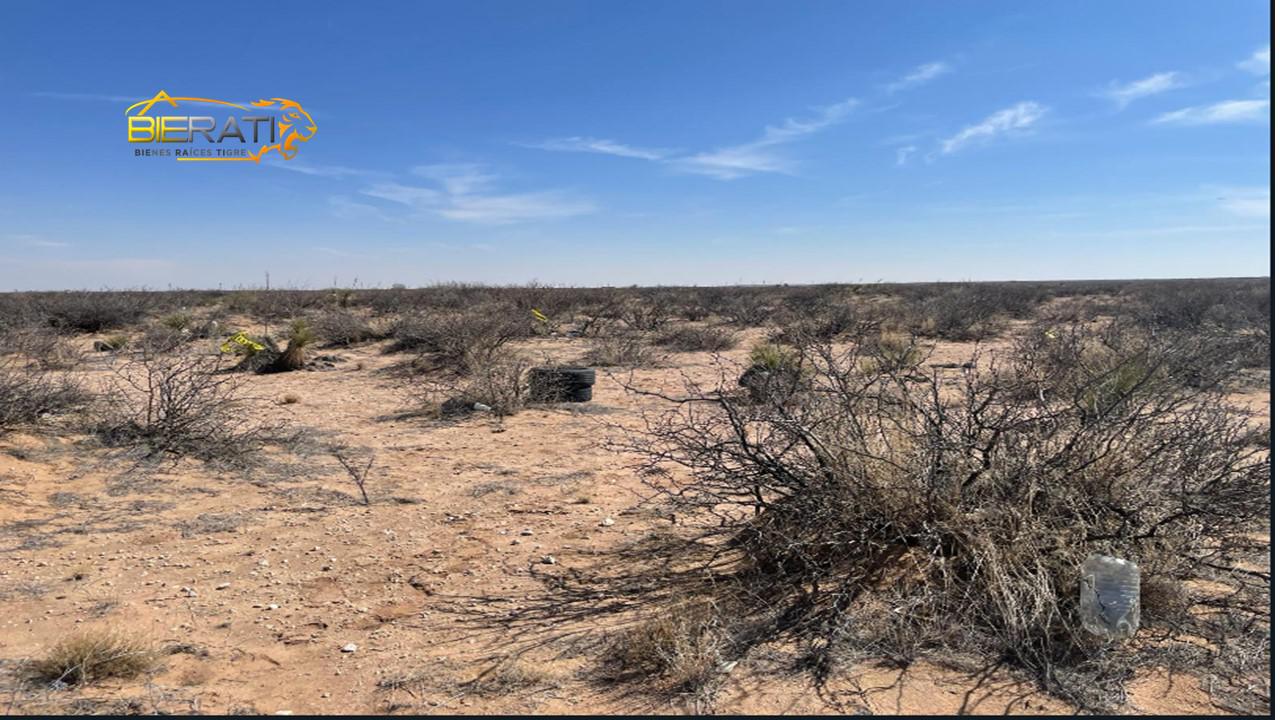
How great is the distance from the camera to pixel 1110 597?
282 cm

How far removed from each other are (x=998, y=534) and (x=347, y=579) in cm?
315

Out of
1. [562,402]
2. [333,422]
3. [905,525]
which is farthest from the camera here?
[562,402]

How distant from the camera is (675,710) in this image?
8.63 feet

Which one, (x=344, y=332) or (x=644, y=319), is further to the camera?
(x=644, y=319)

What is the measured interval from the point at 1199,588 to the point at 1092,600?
40.1 inches

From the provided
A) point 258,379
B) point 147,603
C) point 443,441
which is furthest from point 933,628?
point 258,379

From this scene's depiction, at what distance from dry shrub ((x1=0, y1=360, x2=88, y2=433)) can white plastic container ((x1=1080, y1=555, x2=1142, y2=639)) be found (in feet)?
24.8

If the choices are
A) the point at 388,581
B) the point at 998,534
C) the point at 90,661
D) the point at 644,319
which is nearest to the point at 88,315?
the point at 644,319

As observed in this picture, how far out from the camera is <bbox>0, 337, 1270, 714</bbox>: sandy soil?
2736 millimetres

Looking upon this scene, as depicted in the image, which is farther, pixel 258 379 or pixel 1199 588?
pixel 258 379

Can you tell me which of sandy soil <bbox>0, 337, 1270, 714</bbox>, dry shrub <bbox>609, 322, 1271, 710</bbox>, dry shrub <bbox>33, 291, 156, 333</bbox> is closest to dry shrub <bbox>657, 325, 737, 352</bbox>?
sandy soil <bbox>0, 337, 1270, 714</bbox>

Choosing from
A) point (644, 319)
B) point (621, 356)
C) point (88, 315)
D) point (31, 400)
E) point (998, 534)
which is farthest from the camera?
point (644, 319)

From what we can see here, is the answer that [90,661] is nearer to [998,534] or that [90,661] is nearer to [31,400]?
[998,534]

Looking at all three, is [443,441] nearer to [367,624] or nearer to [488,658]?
[367,624]
